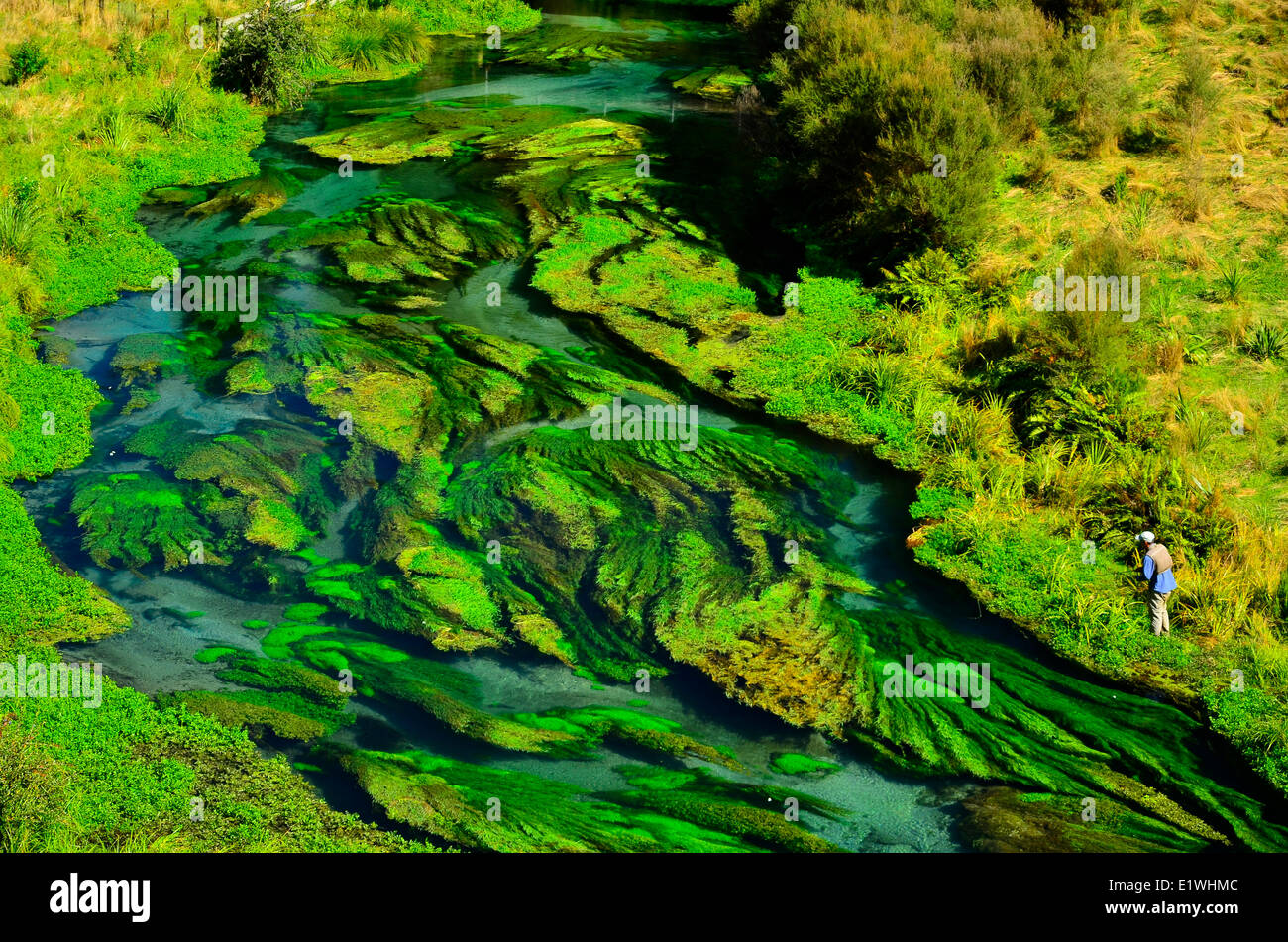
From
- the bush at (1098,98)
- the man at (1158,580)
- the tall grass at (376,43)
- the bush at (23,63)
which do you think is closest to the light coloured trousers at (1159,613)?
the man at (1158,580)

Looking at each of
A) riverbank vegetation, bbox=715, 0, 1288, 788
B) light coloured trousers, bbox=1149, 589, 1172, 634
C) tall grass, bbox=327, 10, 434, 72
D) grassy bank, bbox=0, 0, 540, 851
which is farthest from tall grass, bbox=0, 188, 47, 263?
light coloured trousers, bbox=1149, 589, 1172, 634

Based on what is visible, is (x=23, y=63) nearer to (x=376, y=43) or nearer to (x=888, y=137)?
(x=376, y=43)

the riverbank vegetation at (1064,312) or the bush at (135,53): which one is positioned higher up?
the bush at (135,53)

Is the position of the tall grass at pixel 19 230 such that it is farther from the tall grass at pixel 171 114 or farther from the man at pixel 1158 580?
the man at pixel 1158 580

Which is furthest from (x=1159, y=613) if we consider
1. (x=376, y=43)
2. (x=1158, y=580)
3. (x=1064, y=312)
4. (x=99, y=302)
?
(x=376, y=43)

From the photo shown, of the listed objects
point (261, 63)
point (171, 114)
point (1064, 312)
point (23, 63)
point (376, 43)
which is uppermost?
point (376, 43)

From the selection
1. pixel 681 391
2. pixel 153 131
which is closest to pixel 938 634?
pixel 681 391

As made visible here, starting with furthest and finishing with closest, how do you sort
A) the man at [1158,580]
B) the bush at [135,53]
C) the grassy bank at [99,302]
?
the bush at [135,53] → the man at [1158,580] → the grassy bank at [99,302]
